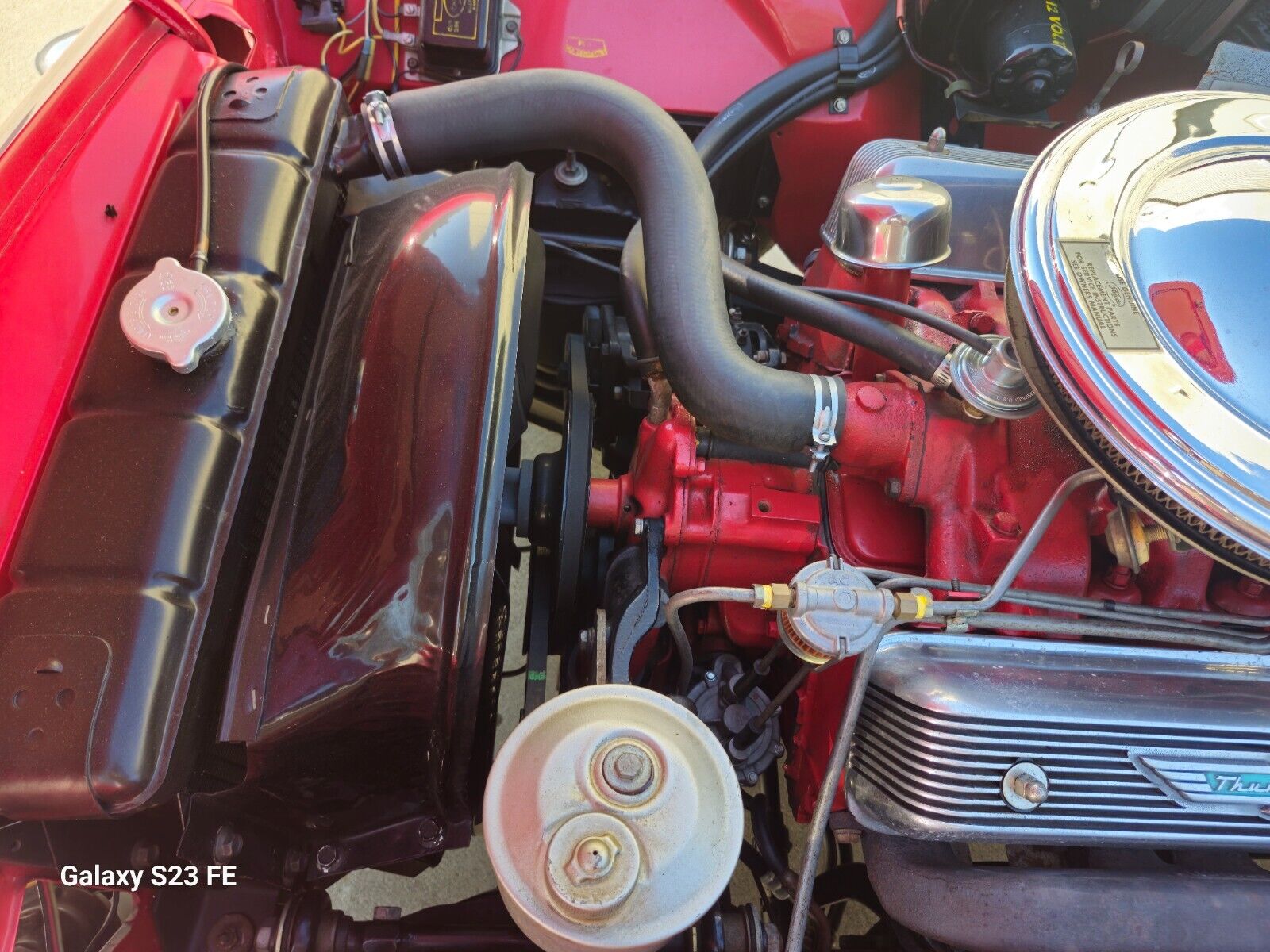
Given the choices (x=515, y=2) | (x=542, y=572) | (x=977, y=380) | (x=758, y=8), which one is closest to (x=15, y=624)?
(x=542, y=572)

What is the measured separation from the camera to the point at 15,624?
0.67 metres

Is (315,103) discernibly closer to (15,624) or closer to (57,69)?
(57,69)

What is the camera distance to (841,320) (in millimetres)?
998

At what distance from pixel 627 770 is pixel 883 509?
0.55 meters

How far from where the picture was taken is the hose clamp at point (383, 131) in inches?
40.4

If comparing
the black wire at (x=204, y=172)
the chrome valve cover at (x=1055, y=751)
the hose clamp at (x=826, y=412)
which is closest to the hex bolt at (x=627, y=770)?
the chrome valve cover at (x=1055, y=751)

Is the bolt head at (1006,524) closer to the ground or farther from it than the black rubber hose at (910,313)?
closer to the ground

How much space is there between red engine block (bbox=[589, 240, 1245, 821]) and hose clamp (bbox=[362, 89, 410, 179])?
19.1 inches

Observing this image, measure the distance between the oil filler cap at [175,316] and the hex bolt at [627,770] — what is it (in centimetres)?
53

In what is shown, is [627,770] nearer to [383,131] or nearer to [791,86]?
[383,131]

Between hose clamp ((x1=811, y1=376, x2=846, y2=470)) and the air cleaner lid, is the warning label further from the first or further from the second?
hose clamp ((x1=811, y1=376, x2=846, y2=470))

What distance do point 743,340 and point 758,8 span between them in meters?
0.66

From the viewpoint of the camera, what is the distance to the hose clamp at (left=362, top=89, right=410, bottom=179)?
1.03 meters

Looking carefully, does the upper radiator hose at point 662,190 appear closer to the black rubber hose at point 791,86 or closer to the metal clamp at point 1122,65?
the black rubber hose at point 791,86
